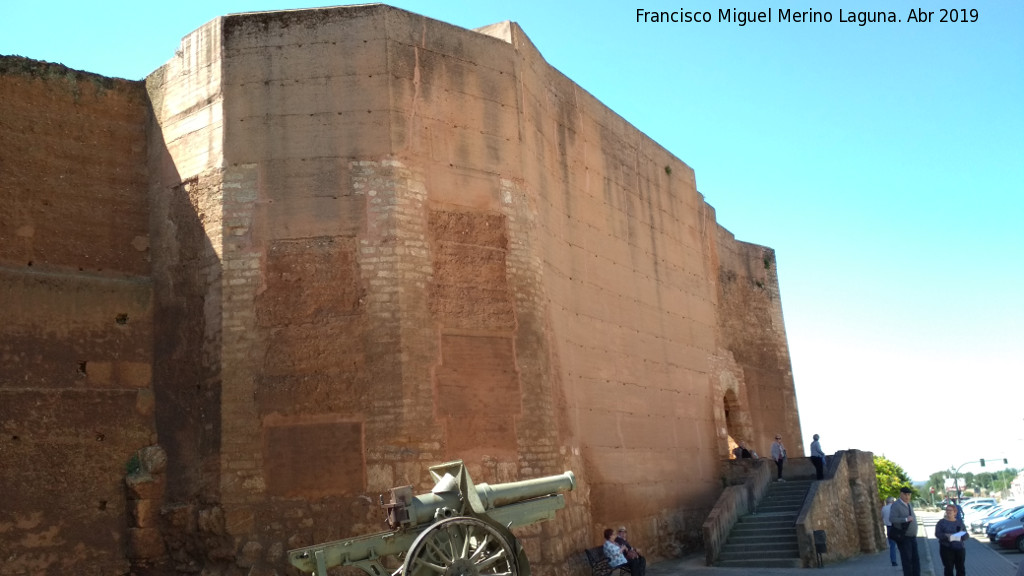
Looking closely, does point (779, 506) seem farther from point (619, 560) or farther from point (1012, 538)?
point (1012, 538)

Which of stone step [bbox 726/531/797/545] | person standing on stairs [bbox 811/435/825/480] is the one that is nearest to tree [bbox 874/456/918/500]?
person standing on stairs [bbox 811/435/825/480]

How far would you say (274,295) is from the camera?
11.7 m

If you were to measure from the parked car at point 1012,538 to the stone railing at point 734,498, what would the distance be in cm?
537

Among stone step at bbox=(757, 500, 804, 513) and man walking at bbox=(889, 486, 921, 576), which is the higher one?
stone step at bbox=(757, 500, 804, 513)

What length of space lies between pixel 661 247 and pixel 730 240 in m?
5.11

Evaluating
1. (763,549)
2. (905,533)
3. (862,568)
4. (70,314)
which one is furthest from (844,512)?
(70,314)

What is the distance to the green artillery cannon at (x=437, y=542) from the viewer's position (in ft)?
26.3

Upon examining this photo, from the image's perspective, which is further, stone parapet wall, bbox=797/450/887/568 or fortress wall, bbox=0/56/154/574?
stone parapet wall, bbox=797/450/887/568

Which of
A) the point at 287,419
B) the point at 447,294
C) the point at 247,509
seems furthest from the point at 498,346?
the point at 247,509

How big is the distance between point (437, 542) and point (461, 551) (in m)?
0.24

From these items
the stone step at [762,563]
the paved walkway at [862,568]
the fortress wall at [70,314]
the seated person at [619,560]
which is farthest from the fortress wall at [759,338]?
the fortress wall at [70,314]

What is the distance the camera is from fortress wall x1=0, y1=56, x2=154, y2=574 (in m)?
11.2

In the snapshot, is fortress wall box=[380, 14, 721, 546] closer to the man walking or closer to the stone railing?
the stone railing

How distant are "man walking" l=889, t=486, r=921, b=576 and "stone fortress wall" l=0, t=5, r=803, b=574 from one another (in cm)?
387
